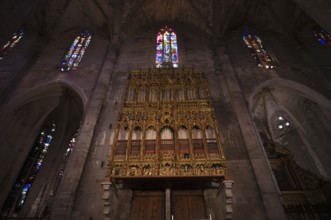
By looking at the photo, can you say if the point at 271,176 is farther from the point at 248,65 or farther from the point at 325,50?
the point at 325,50

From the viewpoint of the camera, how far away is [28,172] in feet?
42.0

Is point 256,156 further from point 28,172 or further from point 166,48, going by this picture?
point 28,172

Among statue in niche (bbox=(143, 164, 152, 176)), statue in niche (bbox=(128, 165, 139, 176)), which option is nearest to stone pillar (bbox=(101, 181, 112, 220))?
statue in niche (bbox=(128, 165, 139, 176))

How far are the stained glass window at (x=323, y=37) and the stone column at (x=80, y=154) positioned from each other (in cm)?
1542

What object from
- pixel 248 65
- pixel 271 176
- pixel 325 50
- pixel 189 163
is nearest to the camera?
pixel 189 163

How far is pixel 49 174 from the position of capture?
13586 millimetres

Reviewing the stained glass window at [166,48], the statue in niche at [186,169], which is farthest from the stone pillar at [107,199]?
the stained glass window at [166,48]

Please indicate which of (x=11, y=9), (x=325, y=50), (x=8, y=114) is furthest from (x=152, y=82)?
(x=325, y=50)

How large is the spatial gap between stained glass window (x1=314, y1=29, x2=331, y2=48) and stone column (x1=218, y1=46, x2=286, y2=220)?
8.43 metres

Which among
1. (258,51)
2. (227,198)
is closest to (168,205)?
(227,198)

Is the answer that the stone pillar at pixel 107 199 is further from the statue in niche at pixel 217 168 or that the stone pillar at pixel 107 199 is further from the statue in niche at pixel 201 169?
the statue in niche at pixel 217 168

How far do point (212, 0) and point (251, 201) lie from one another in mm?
14049

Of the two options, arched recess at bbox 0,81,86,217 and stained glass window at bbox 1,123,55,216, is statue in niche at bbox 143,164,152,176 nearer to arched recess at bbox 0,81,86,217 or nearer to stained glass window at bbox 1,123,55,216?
arched recess at bbox 0,81,86,217

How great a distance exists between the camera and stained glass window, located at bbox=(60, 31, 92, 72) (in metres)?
12.5
